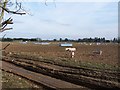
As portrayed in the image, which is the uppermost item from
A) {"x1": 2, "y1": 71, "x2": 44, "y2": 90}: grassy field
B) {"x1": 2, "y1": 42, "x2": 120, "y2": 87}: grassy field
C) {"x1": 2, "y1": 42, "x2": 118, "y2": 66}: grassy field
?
{"x1": 2, "y1": 71, "x2": 44, "y2": 90}: grassy field

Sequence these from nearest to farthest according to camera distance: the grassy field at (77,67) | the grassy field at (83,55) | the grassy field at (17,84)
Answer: the grassy field at (17,84)
the grassy field at (77,67)
the grassy field at (83,55)

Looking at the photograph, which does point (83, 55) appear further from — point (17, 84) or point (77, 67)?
point (17, 84)

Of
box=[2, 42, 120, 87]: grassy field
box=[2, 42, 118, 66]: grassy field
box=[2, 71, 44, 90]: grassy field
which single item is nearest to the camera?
box=[2, 71, 44, 90]: grassy field

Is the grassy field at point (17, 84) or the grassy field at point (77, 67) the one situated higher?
the grassy field at point (17, 84)

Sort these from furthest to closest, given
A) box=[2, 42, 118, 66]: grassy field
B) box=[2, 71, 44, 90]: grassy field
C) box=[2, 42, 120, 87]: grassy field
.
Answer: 1. box=[2, 42, 118, 66]: grassy field
2. box=[2, 42, 120, 87]: grassy field
3. box=[2, 71, 44, 90]: grassy field

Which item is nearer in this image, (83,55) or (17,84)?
(17,84)

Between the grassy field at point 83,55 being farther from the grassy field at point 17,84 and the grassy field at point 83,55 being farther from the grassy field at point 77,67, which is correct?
the grassy field at point 17,84

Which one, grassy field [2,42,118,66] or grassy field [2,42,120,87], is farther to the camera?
grassy field [2,42,118,66]

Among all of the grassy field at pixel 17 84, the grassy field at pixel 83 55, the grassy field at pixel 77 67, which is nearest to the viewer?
the grassy field at pixel 17 84

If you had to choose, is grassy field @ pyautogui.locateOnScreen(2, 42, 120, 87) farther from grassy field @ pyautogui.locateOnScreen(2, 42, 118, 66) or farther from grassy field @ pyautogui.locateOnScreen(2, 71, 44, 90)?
grassy field @ pyautogui.locateOnScreen(2, 71, 44, 90)

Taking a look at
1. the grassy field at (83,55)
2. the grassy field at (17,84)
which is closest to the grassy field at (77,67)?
the grassy field at (83,55)

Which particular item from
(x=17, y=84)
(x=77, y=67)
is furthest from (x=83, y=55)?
(x=17, y=84)

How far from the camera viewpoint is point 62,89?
16219 mm

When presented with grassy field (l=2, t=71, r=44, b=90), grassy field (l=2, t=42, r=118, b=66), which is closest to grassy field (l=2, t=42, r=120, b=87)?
grassy field (l=2, t=42, r=118, b=66)
